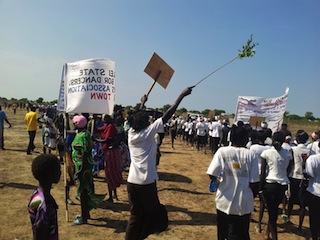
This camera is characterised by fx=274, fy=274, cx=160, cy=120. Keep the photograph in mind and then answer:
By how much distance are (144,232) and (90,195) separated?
180cm

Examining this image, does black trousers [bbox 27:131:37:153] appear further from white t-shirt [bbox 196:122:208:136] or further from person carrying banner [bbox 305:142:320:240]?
person carrying banner [bbox 305:142:320:240]

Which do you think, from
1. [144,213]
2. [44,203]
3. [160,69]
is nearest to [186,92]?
[160,69]

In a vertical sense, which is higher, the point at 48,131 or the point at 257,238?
the point at 48,131

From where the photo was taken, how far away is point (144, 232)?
147 inches

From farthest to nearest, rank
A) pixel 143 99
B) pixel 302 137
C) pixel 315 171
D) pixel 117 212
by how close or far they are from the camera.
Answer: pixel 117 212 → pixel 302 137 → pixel 315 171 → pixel 143 99

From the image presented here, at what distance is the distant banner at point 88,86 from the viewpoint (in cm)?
563

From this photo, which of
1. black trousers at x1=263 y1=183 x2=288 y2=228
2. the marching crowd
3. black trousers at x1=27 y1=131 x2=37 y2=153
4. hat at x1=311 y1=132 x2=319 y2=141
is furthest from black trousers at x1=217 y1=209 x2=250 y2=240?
black trousers at x1=27 y1=131 x2=37 y2=153

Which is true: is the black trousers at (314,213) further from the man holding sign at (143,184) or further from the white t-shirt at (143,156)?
the white t-shirt at (143,156)

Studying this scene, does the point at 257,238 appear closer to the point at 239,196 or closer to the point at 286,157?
the point at 286,157

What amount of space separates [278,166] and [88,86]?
389 cm

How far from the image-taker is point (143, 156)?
3.72m

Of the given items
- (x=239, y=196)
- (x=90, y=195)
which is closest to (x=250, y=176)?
(x=239, y=196)

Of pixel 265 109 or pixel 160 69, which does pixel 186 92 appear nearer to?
pixel 160 69

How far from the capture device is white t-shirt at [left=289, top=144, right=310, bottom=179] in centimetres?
564
